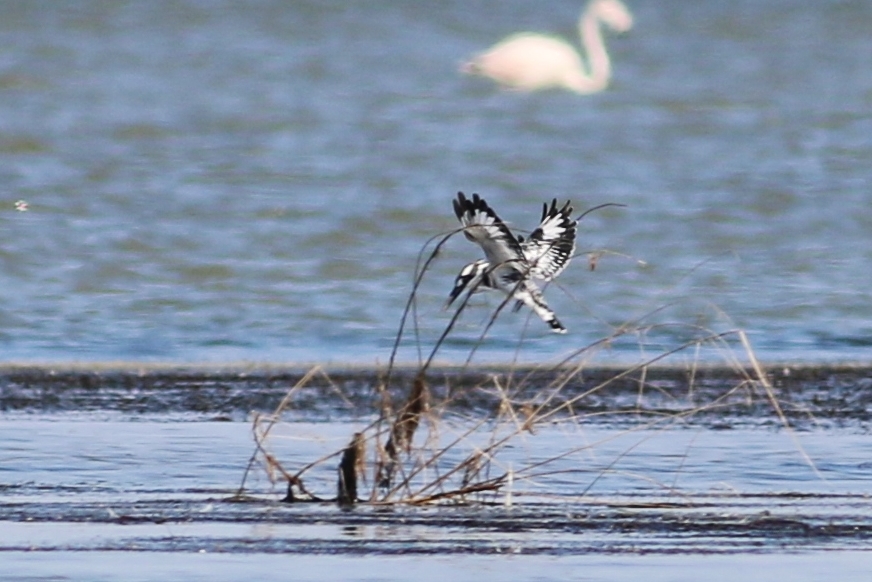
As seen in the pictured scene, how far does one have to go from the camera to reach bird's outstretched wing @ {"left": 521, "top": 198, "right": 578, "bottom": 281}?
706 centimetres

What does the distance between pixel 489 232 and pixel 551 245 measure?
0.71 feet

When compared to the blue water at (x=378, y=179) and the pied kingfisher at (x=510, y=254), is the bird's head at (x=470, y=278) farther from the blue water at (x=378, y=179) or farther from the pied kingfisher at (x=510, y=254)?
the blue water at (x=378, y=179)

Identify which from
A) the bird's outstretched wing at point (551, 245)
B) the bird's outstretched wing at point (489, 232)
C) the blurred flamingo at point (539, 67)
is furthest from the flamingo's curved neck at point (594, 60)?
the bird's outstretched wing at point (489, 232)

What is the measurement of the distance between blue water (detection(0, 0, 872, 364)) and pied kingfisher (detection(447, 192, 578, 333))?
1.38ft

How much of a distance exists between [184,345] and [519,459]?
13.9 ft

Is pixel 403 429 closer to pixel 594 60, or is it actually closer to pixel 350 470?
pixel 350 470

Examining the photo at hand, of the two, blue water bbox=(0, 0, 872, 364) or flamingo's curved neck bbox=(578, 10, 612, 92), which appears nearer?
blue water bbox=(0, 0, 872, 364)

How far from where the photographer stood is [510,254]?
6.97m

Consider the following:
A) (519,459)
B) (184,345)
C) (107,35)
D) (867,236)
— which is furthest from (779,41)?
(519,459)

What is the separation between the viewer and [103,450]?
25.8 feet

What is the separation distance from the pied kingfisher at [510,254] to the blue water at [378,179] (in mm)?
419

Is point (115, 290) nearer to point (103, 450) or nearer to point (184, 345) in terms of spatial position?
point (184, 345)

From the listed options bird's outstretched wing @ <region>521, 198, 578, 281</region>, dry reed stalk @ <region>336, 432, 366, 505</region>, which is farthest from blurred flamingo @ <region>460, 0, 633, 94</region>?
dry reed stalk @ <region>336, 432, 366, 505</region>

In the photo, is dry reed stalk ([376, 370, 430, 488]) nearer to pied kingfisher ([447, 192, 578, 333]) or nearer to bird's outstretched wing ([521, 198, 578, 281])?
pied kingfisher ([447, 192, 578, 333])
